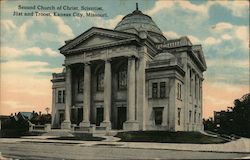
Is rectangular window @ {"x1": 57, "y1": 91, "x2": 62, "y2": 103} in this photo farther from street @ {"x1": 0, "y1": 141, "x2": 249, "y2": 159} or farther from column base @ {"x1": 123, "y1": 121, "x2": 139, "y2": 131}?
street @ {"x1": 0, "y1": 141, "x2": 249, "y2": 159}

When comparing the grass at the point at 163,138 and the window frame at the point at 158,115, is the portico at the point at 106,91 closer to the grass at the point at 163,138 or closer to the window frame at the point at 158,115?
the window frame at the point at 158,115

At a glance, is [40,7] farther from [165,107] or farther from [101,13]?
[165,107]

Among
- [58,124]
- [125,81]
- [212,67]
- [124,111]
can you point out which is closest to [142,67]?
[125,81]

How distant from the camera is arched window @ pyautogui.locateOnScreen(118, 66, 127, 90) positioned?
35.0 meters

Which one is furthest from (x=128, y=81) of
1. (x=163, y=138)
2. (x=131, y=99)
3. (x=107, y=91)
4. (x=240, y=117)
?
(x=240, y=117)

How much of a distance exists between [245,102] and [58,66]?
13921 mm

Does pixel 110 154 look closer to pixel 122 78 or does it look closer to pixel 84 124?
pixel 84 124

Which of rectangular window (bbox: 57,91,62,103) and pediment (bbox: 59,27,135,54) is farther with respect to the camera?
rectangular window (bbox: 57,91,62,103)

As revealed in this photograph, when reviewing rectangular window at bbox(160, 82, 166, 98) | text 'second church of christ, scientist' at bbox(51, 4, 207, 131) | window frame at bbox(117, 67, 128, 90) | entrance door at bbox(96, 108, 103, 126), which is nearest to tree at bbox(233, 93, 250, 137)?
text 'second church of christ, scientist' at bbox(51, 4, 207, 131)

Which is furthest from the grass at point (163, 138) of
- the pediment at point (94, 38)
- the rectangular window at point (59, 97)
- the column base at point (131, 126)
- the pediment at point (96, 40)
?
the rectangular window at point (59, 97)

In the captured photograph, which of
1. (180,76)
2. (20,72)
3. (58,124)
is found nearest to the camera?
(20,72)

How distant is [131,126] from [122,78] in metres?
5.77

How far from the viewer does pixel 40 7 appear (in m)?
18.5

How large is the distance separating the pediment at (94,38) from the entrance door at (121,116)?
271 inches
